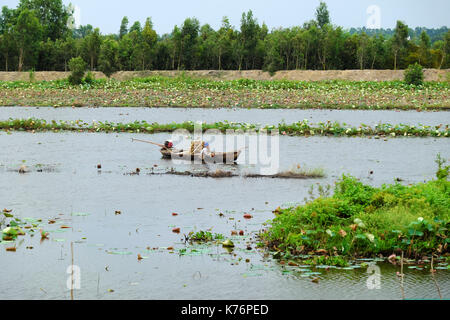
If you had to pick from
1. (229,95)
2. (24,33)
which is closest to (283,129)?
(229,95)

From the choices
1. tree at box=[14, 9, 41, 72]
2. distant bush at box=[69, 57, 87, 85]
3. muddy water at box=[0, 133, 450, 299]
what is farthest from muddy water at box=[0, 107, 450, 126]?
tree at box=[14, 9, 41, 72]

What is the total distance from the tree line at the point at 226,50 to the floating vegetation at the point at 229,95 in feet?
67.7

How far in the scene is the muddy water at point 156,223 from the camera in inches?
364

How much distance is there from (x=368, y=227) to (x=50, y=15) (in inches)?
4040

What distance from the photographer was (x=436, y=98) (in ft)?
164

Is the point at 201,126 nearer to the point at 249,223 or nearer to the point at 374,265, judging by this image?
the point at 249,223

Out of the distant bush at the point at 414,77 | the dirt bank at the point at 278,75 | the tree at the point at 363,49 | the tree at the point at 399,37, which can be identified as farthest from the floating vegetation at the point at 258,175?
the tree at the point at 363,49

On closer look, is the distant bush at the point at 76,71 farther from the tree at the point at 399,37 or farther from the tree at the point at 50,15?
the tree at the point at 50,15

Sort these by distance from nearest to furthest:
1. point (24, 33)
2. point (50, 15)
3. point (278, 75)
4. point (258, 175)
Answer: point (258, 175) < point (278, 75) < point (24, 33) < point (50, 15)

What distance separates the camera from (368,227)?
10.8 meters

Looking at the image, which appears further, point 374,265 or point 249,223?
point 249,223

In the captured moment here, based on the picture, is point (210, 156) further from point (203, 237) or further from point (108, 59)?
point (108, 59)
